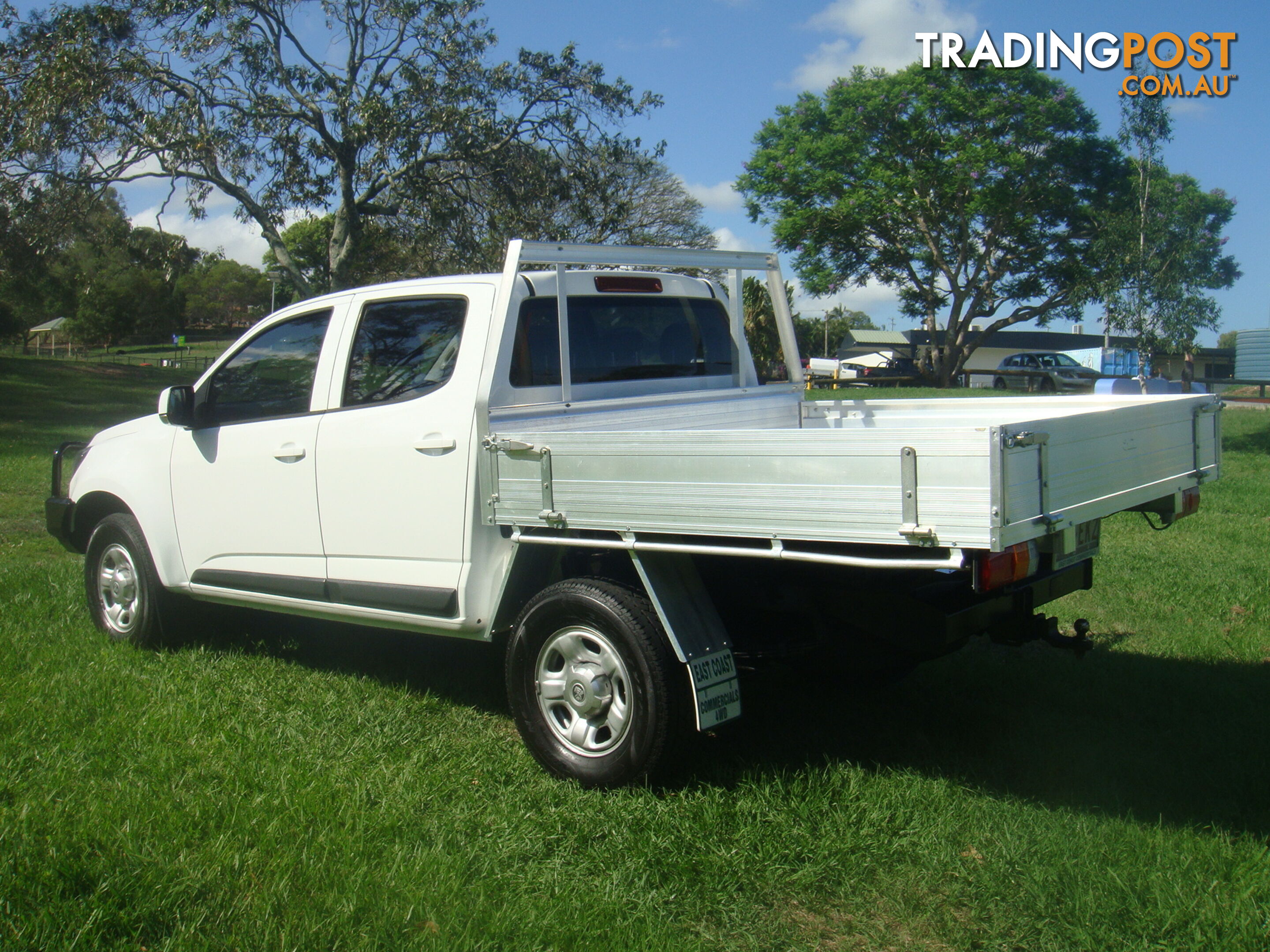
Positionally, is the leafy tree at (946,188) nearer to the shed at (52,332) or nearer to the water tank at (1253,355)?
the water tank at (1253,355)

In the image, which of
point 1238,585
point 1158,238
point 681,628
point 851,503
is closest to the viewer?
point 851,503

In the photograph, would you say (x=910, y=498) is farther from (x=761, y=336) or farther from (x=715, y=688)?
(x=761, y=336)

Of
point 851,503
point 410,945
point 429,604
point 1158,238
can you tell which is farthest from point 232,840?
point 1158,238

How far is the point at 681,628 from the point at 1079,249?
3897 centimetres

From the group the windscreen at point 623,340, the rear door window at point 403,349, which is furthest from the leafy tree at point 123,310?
the windscreen at point 623,340

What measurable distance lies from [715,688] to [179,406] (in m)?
3.23

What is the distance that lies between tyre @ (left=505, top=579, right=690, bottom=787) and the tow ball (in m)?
1.42

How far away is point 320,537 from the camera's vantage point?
5.02 metres

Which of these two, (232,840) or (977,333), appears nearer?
(232,840)

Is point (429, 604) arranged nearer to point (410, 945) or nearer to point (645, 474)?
point (645, 474)

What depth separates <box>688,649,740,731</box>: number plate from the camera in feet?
12.3

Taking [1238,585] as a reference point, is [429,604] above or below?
above

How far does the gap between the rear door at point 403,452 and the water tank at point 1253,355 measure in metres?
49.5

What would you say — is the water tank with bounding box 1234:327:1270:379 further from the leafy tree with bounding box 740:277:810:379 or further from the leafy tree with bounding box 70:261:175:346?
the leafy tree with bounding box 70:261:175:346
